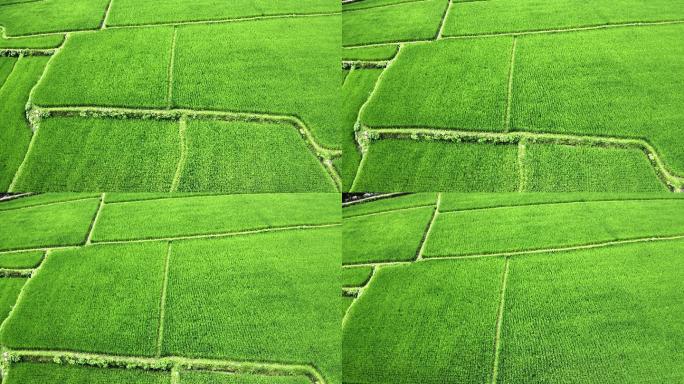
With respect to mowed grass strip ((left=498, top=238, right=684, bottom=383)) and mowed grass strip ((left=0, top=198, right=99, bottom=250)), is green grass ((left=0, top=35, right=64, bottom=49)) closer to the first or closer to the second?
mowed grass strip ((left=0, top=198, right=99, bottom=250))

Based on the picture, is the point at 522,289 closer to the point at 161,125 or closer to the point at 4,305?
the point at 161,125

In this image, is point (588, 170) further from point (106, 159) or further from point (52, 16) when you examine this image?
point (52, 16)

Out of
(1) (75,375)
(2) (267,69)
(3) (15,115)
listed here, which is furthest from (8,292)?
(2) (267,69)

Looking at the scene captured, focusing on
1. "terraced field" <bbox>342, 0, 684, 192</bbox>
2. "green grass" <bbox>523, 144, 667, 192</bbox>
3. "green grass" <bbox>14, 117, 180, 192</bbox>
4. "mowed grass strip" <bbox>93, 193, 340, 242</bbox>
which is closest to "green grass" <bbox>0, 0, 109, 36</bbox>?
"green grass" <bbox>14, 117, 180, 192</bbox>

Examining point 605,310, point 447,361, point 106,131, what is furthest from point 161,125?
point 605,310

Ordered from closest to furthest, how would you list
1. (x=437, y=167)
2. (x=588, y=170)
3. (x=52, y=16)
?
(x=588, y=170) < (x=437, y=167) < (x=52, y=16)

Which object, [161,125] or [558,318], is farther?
[161,125]
